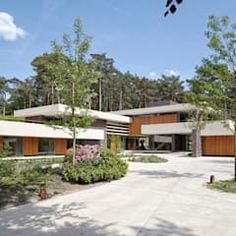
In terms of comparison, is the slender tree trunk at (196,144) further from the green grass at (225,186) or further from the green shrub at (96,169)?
the green grass at (225,186)

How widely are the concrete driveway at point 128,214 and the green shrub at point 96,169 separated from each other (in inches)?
57.1

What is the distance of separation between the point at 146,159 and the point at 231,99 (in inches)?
581

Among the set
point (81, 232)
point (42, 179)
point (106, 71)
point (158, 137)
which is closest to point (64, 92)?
point (42, 179)

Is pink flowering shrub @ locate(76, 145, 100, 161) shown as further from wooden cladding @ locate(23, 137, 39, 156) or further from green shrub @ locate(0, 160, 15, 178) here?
wooden cladding @ locate(23, 137, 39, 156)

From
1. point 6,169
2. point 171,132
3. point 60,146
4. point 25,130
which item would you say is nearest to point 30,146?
point 25,130

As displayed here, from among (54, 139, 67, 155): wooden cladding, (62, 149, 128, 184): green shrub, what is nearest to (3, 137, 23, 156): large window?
(54, 139, 67, 155): wooden cladding

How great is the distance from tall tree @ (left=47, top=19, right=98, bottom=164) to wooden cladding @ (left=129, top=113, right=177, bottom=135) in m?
29.3

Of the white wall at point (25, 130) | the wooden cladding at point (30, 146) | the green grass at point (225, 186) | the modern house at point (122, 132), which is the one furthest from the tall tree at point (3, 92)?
the green grass at point (225, 186)

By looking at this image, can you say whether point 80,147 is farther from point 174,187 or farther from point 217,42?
point 217,42

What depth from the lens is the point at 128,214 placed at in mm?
8648

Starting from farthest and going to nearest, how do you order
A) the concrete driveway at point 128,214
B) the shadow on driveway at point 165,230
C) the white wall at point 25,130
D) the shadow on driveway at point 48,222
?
the white wall at point 25,130
the concrete driveway at point 128,214
the shadow on driveway at point 48,222
the shadow on driveway at point 165,230

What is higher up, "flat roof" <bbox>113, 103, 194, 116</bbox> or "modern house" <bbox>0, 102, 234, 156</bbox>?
"flat roof" <bbox>113, 103, 194, 116</bbox>

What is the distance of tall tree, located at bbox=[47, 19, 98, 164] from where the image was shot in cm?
1547

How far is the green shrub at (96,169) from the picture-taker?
14.0 meters
